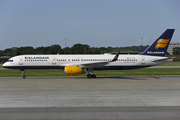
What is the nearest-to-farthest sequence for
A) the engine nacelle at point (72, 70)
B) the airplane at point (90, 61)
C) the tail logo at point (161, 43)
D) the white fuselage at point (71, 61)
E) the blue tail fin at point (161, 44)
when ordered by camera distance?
the engine nacelle at point (72, 70)
the airplane at point (90, 61)
the white fuselage at point (71, 61)
the blue tail fin at point (161, 44)
the tail logo at point (161, 43)

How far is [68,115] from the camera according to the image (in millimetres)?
12516

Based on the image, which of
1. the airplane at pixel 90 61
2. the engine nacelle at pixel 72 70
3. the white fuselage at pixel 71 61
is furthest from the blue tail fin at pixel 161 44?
the engine nacelle at pixel 72 70

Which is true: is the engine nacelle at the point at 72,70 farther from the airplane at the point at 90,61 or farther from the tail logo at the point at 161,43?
the tail logo at the point at 161,43

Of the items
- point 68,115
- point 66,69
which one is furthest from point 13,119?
point 66,69

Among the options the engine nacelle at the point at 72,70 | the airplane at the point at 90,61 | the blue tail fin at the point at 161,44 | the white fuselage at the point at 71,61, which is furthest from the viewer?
the blue tail fin at the point at 161,44

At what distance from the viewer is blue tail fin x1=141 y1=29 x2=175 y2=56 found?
36.3 m

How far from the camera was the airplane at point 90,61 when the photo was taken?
111 ft

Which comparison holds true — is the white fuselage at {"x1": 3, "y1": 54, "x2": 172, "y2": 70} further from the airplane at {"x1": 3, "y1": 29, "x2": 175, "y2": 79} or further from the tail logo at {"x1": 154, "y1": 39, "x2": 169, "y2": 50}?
the tail logo at {"x1": 154, "y1": 39, "x2": 169, "y2": 50}

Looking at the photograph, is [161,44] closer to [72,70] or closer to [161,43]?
[161,43]

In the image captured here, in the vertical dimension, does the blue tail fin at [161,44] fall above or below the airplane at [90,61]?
above

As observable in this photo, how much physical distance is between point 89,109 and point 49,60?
21.3 metres

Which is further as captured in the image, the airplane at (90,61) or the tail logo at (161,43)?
the tail logo at (161,43)

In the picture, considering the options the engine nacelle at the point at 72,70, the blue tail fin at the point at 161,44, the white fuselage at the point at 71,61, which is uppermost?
the blue tail fin at the point at 161,44

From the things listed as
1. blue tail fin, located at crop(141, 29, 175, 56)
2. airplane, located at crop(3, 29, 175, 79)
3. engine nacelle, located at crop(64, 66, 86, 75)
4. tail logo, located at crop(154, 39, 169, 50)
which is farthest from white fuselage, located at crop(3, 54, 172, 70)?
tail logo, located at crop(154, 39, 169, 50)
